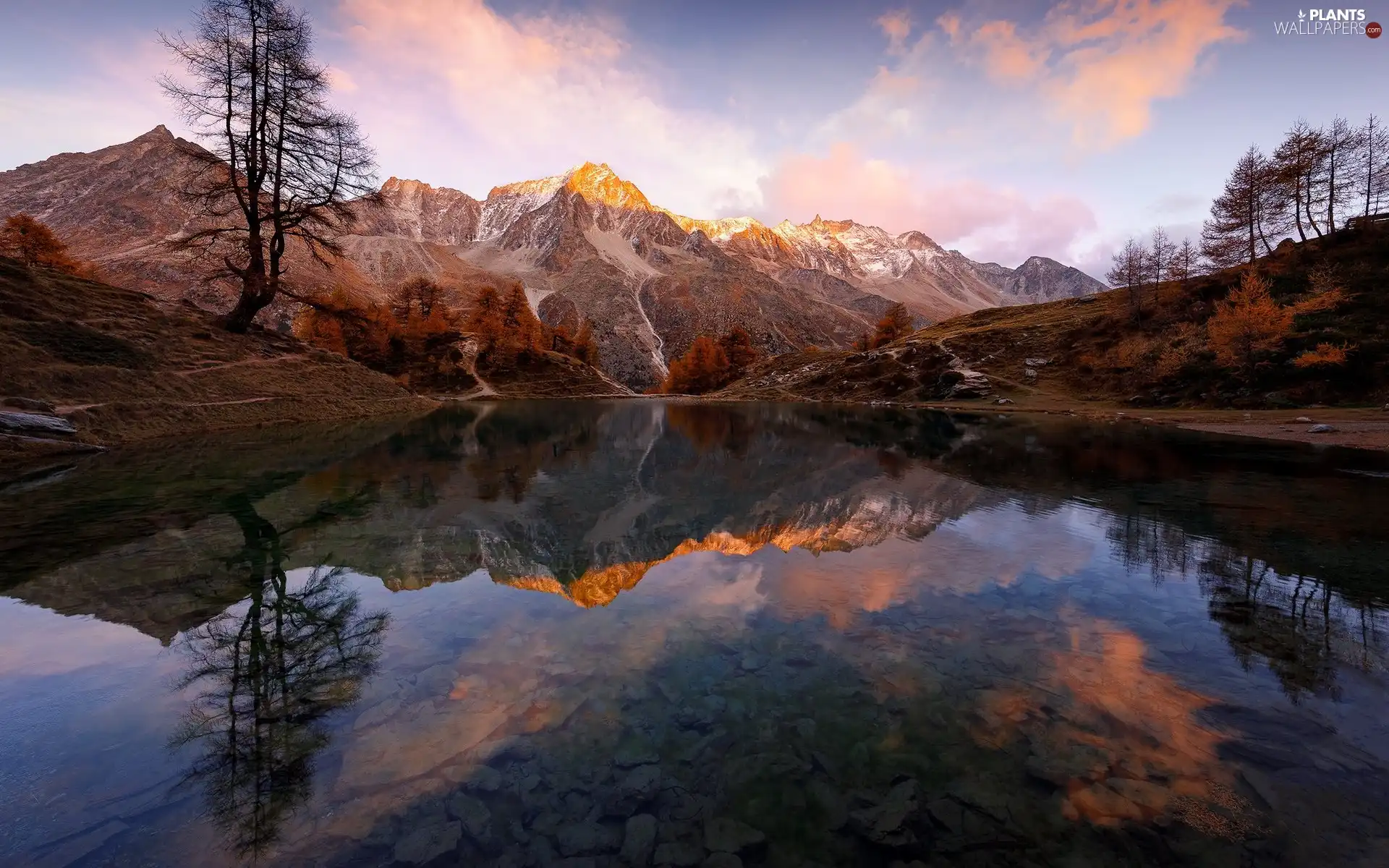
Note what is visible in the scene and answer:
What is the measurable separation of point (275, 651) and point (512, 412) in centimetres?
5386

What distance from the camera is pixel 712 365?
122 meters

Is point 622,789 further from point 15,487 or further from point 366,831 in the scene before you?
point 15,487

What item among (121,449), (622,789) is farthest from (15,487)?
(622,789)

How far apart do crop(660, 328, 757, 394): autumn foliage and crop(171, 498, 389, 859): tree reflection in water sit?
114254 mm

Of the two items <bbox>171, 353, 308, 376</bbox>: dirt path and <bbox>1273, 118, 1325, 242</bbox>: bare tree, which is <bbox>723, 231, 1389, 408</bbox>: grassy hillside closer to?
<bbox>1273, 118, 1325, 242</bbox>: bare tree

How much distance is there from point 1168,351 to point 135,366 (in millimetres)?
83007

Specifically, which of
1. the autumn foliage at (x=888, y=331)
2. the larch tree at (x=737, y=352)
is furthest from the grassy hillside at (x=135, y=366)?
the autumn foliage at (x=888, y=331)

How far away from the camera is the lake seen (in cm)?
434

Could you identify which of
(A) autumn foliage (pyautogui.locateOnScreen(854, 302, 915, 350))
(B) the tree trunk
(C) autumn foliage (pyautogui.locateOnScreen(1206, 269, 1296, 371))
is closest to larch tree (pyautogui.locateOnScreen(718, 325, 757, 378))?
(A) autumn foliage (pyautogui.locateOnScreen(854, 302, 915, 350))

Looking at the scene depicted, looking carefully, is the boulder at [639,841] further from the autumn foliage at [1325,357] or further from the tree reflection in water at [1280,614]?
the autumn foliage at [1325,357]

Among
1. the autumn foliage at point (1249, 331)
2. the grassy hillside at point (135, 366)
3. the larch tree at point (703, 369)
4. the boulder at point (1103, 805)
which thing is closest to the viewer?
the boulder at point (1103, 805)

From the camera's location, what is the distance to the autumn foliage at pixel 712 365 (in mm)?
122125

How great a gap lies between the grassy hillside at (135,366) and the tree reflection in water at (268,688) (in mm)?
19440

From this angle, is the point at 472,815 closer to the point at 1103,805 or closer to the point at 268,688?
the point at 268,688
